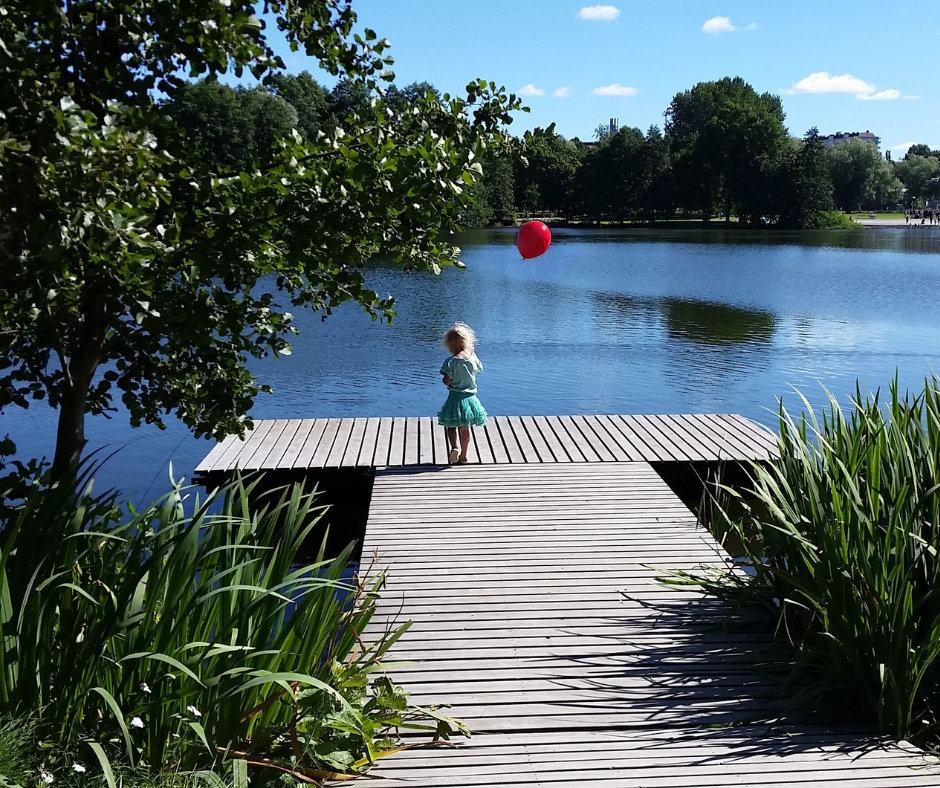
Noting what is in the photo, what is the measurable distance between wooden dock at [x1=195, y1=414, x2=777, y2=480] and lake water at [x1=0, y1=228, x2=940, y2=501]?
145 centimetres

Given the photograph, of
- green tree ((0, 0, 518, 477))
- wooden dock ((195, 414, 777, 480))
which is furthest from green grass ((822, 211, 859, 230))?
green tree ((0, 0, 518, 477))

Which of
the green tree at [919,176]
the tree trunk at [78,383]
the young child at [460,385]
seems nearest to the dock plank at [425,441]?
the young child at [460,385]

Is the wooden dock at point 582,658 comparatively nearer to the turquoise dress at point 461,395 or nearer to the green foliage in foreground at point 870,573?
the green foliage in foreground at point 870,573

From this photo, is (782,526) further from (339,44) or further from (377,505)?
(377,505)

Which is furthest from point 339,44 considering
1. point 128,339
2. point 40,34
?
point 128,339

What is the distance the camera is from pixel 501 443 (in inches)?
339

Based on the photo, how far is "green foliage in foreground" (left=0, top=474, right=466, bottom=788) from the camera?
101 inches

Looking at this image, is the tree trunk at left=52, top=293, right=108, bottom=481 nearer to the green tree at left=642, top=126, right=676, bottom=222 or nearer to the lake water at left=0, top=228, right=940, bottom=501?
the lake water at left=0, top=228, right=940, bottom=501

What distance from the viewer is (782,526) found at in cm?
414

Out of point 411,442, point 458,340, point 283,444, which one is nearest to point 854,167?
point 411,442

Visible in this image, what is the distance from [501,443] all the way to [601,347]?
10139 mm

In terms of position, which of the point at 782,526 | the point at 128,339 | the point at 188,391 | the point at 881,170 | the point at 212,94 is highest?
the point at 881,170

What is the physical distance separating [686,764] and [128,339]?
2617 millimetres

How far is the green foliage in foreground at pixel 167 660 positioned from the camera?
Answer: 8.41 ft
